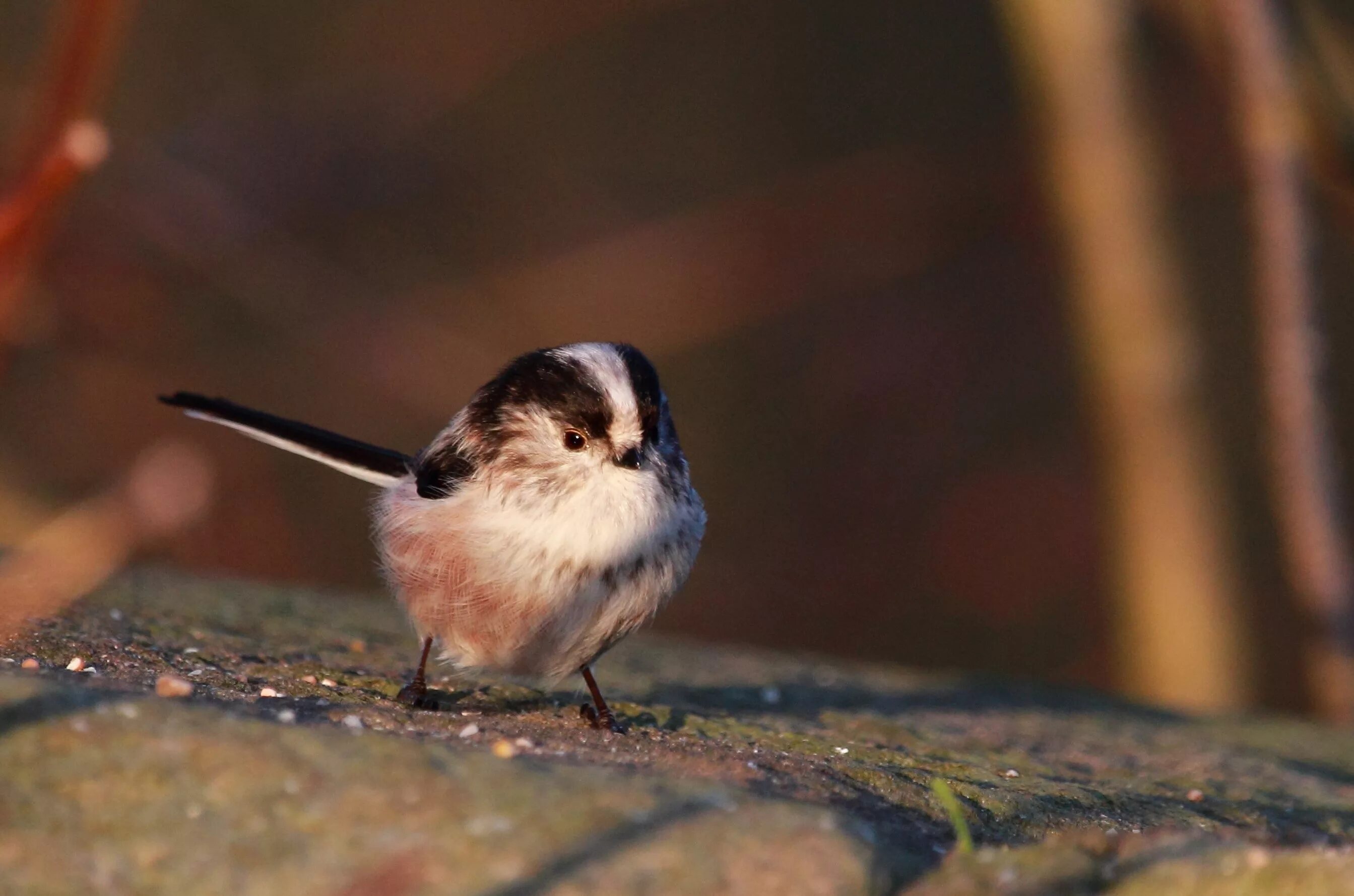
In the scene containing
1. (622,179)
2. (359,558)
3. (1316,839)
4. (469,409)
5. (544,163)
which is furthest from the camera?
(622,179)

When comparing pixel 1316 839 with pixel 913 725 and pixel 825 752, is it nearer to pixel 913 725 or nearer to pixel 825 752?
pixel 825 752

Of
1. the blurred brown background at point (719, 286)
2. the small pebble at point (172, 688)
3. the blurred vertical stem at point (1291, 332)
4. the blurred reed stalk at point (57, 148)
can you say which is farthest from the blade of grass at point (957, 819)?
the blurred brown background at point (719, 286)

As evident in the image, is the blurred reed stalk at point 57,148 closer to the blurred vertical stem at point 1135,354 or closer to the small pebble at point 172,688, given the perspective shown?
the small pebble at point 172,688

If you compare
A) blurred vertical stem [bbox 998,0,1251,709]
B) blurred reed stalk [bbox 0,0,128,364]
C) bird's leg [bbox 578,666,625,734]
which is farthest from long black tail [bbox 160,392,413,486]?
blurred vertical stem [bbox 998,0,1251,709]

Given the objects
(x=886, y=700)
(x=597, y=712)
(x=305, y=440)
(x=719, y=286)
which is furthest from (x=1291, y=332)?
(x=305, y=440)

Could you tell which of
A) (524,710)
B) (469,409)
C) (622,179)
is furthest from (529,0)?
(524,710)

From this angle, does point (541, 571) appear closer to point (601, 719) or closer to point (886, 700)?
point (601, 719)

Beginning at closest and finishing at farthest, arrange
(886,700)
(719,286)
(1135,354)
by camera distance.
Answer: (886,700), (1135,354), (719,286)
